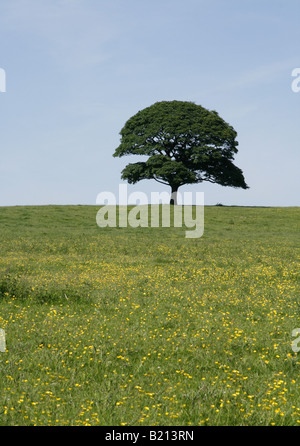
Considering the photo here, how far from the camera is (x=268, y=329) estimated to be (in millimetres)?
11586

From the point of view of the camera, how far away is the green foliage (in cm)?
6475

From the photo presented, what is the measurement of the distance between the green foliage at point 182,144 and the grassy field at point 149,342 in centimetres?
4177

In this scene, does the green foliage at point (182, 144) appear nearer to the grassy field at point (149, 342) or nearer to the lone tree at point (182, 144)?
the lone tree at point (182, 144)

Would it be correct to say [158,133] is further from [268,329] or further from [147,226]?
[268,329]

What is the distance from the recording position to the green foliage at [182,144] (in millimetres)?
64750

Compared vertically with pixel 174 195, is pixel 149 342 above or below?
below

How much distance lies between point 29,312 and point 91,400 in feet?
20.1

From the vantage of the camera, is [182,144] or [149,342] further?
[182,144]

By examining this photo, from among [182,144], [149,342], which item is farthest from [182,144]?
[149,342]

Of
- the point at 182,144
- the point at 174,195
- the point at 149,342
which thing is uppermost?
the point at 182,144

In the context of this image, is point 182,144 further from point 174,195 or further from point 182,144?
point 174,195

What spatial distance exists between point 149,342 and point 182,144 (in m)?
59.2

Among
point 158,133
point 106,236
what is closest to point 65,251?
point 106,236

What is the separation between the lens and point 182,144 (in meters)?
67.5
